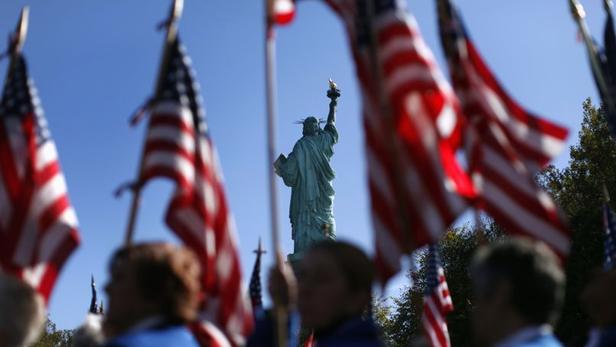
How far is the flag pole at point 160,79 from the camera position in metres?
4.73

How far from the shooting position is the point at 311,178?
83.5 feet

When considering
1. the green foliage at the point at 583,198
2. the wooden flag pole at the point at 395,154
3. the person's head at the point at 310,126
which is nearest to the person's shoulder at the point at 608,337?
the wooden flag pole at the point at 395,154

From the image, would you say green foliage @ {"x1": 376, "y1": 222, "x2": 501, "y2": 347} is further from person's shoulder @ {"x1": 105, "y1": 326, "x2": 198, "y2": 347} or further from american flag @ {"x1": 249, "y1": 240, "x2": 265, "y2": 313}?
person's shoulder @ {"x1": 105, "y1": 326, "x2": 198, "y2": 347}

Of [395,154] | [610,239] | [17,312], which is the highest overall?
[610,239]

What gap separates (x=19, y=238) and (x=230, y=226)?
147cm

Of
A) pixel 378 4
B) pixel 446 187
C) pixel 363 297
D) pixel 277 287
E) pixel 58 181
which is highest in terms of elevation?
pixel 378 4

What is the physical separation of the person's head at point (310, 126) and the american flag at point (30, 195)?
Result: 20.3 metres

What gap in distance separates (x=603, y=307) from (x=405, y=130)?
172 centimetres

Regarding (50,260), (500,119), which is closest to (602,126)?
(500,119)

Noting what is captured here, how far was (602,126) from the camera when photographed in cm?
2533

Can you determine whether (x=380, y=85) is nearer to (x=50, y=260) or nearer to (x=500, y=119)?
(x=500, y=119)

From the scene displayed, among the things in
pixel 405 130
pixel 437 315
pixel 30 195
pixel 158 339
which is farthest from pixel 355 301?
pixel 437 315

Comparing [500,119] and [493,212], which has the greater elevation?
[500,119]

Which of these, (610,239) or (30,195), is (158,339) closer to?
(30,195)
